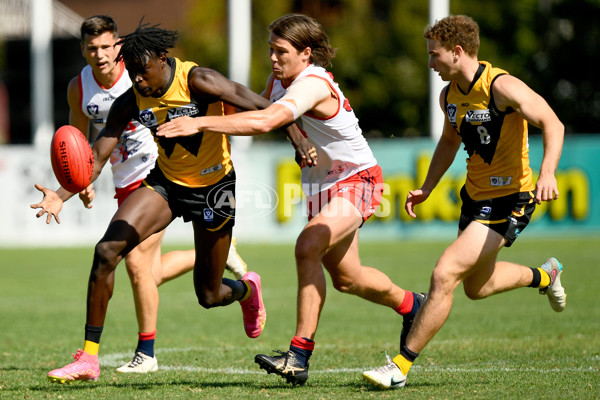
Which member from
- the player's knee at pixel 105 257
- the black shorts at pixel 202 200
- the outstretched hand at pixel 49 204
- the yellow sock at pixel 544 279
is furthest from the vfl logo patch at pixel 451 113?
the outstretched hand at pixel 49 204

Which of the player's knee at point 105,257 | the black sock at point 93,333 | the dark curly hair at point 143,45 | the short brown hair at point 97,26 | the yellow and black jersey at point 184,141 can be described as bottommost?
the black sock at point 93,333

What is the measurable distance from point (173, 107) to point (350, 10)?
2525cm

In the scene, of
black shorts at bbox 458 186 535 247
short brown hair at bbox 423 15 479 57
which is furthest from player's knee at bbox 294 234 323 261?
short brown hair at bbox 423 15 479 57

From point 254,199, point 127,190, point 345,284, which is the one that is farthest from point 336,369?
point 254,199

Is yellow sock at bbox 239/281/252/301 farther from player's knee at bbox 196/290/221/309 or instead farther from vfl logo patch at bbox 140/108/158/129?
vfl logo patch at bbox 140/108/158/129

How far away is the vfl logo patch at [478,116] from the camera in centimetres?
569

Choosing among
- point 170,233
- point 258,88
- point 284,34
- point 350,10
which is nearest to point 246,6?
point 170,233

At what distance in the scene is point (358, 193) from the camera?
19.7ft

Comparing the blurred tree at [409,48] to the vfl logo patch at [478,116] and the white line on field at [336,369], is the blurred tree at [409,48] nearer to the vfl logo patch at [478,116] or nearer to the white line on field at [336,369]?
the white line on field at [336,369]

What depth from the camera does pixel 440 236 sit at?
17.6m

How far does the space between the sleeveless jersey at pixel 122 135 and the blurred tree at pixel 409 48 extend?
1687 centimetres

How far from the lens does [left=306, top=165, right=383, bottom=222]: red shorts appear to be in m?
5.99

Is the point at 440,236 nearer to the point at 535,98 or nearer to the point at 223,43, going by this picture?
the point at 535,98

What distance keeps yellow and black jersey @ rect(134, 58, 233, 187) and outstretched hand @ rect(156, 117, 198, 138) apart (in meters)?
0.68
